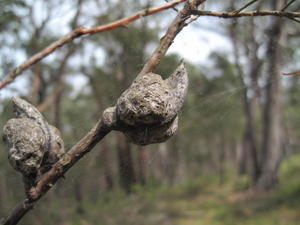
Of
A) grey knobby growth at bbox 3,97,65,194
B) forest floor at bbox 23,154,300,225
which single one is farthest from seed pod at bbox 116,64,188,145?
forest floor at bbox 23,154,300,225

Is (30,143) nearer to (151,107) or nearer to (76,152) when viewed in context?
(76,152)

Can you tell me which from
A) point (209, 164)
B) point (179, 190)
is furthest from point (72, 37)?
point (209, 164)

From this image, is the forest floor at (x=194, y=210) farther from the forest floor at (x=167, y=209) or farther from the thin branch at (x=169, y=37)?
the thin branch at (x=169, y=37)

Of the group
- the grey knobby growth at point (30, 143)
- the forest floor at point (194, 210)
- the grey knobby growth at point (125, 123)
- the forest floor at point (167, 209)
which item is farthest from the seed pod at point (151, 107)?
the forest floor at point (194, 210)

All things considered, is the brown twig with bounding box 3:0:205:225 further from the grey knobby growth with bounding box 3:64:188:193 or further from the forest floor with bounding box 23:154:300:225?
the forest floor with bounding box 23:154:300:225

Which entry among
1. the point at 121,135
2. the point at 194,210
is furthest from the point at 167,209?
the point at 121,135

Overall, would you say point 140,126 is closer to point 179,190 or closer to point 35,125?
point 35,125
